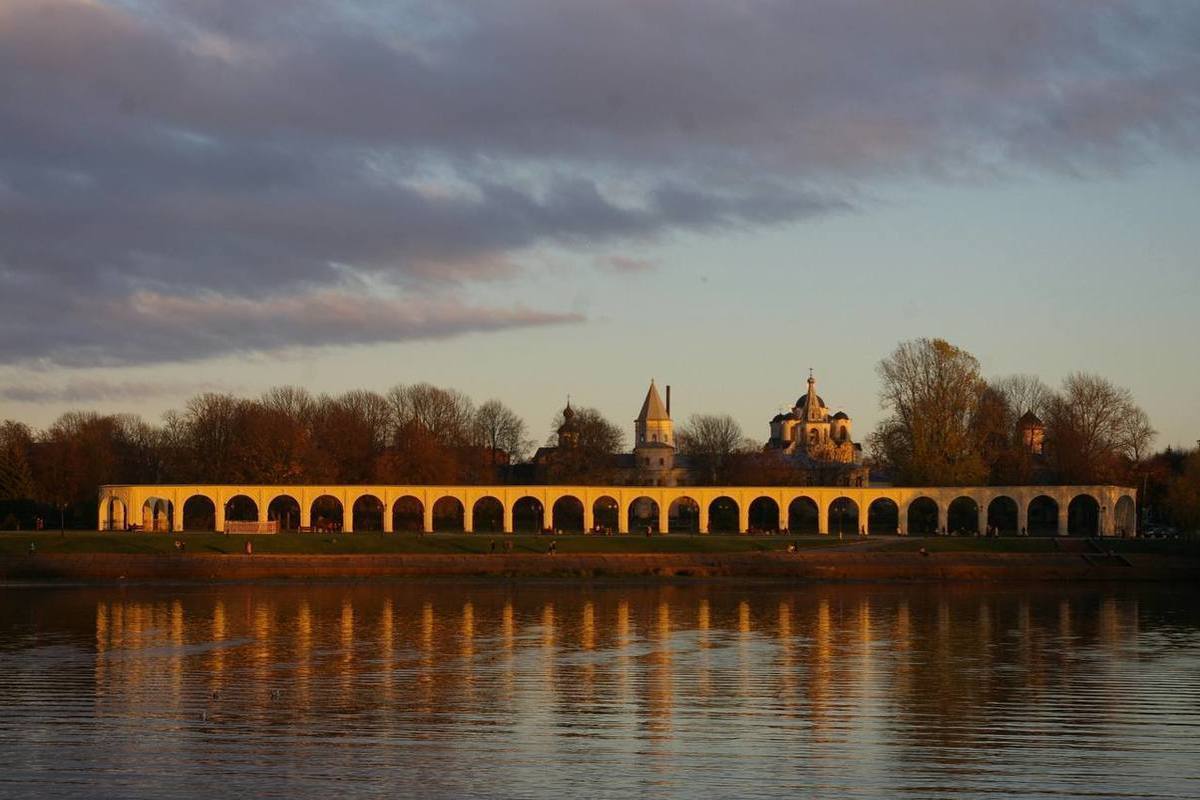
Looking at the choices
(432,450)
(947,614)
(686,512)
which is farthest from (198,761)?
(686,512)

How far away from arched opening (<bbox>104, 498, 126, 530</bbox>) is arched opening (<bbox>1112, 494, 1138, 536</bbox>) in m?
58.0

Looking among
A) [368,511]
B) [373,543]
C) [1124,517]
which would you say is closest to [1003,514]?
[1124,517]

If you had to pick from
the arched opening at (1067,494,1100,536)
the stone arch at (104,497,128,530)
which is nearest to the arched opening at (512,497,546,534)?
the stone arch at (104,497,128,530)

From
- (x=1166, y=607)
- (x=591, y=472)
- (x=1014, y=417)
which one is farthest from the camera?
(x=591, y=472)

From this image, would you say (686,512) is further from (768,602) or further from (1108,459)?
(768,602)

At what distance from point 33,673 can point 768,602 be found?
1188 inches

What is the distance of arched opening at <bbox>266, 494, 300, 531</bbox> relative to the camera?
9391cm

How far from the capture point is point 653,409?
7219 inches

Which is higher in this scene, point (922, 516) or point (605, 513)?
point (922, 516)

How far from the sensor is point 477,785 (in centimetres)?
2269

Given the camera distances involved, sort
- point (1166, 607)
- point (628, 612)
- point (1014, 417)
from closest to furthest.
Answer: point (628, 612), point (1166, 607), point (1014, 417)

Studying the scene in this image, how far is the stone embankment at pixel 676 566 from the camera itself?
6956cm

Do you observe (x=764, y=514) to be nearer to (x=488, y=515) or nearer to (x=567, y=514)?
(x=567, y=514)

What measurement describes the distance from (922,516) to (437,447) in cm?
3458
